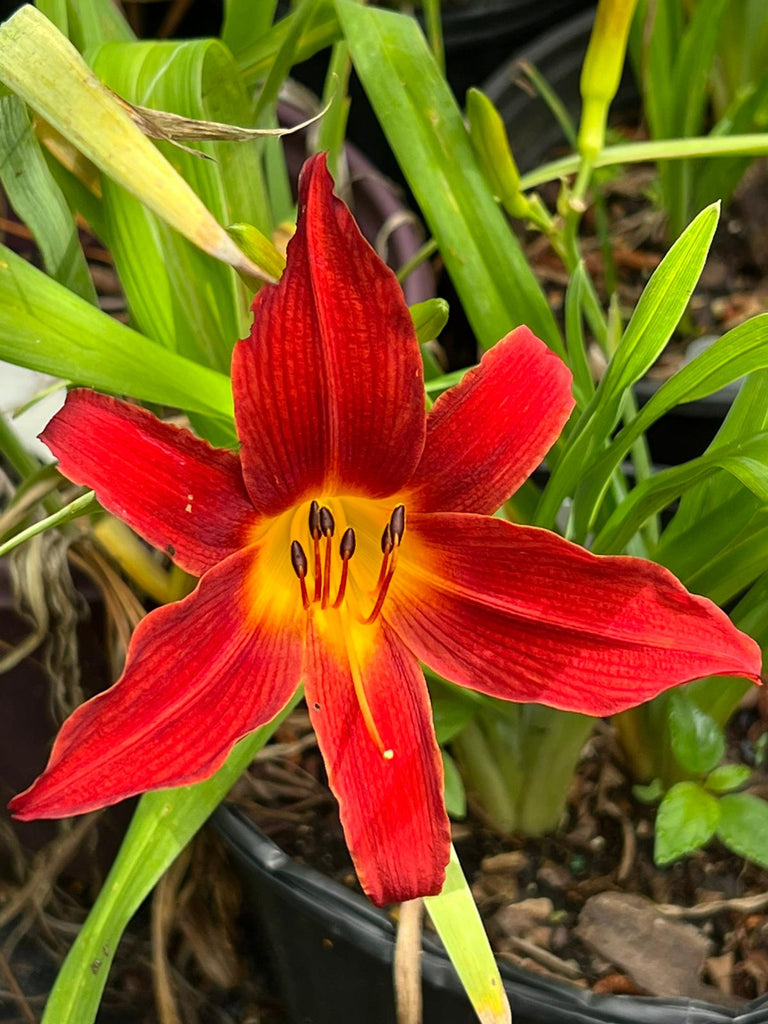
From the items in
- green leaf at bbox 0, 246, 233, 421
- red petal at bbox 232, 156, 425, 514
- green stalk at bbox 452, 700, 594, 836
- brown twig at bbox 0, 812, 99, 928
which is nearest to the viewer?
red petal at bbox 232, 156, 425, 514

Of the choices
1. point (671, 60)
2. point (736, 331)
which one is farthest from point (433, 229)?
point (671, 60)

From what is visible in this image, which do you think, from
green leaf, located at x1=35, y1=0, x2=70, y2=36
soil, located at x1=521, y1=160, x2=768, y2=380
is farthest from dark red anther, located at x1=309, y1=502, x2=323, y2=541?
soil, located at x1=521, y1=160, x2=768, y2=380

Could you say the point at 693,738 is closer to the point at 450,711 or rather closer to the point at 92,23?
the point at 450,711

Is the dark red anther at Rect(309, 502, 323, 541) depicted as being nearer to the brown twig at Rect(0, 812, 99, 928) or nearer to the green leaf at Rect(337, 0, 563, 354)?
the green leaf at Rect(337, 0, 563, 354)

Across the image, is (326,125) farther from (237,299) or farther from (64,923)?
(64,923)

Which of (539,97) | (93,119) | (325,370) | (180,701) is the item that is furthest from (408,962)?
(539,97)

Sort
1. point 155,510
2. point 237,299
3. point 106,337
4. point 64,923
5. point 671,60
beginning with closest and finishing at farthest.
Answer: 1. point 155,510
2. point 106,337
3. point 237,299
4. point 64,923
5. point 671,60
